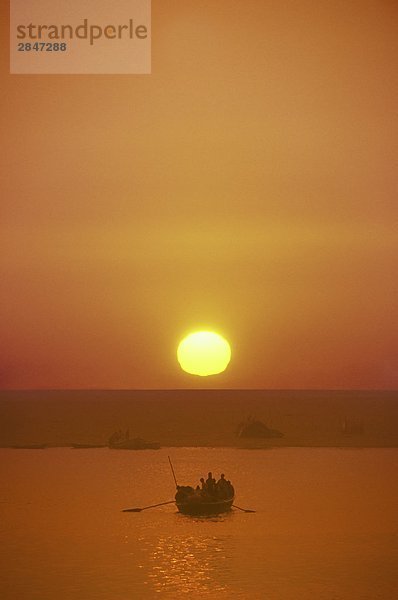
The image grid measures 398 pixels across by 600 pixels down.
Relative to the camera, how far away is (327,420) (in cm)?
5166

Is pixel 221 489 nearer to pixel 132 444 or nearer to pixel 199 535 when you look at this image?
pixel 199 535

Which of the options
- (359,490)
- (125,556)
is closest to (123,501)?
(359,490)

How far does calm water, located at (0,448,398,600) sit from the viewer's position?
44.9 ft

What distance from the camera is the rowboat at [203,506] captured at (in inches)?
756

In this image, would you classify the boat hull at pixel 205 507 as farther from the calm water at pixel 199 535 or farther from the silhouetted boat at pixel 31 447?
the silhouetted boat at pixel 31 447

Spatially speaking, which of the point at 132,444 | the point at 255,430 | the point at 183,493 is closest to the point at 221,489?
the point at 183,493

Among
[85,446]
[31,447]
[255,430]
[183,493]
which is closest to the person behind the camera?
[183,493]

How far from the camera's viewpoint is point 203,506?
19359mm

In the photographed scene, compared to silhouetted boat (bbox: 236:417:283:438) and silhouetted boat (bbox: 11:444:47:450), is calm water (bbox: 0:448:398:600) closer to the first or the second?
silhouetted boat (bbox: 11:444:47:450)

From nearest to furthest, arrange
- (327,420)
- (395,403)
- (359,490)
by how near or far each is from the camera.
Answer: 1. (359,490)
2. (327,420)
3. (395,403)

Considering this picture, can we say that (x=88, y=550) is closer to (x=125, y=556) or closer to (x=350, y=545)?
(x=125, y=556)

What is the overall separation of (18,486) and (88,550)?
11144 mm

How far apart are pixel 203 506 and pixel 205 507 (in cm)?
5

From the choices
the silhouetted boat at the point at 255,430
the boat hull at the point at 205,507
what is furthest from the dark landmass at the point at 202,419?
the boat hull at the point at 205,507
